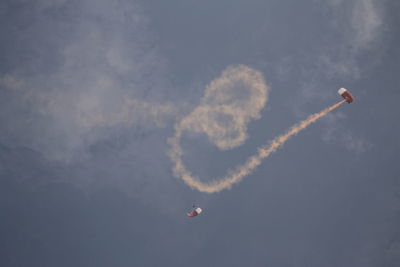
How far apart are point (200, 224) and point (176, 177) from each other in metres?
9.57

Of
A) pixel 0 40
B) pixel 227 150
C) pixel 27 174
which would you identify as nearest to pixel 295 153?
pixel 227 150

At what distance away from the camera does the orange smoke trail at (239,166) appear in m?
52.3

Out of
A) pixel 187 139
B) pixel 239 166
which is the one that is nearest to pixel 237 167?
pixel 239 166

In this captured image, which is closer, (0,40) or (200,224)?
(0,40)

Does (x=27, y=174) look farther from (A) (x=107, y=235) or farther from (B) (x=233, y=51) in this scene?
(B) (x=233, y=51)

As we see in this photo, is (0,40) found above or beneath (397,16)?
above

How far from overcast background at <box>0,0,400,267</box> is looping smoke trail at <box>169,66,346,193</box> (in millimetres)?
1086

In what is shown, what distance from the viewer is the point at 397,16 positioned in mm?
53156

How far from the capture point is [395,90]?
5388cm

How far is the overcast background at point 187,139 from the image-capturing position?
5162cm

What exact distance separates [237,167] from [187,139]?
30.6 ft

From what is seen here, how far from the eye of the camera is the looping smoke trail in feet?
172

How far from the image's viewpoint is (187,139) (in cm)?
5203

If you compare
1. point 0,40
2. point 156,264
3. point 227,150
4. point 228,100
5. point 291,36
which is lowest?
point 156,264
